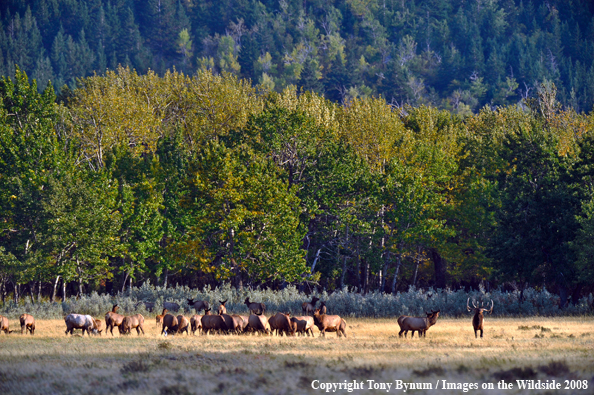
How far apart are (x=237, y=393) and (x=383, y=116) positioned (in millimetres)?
56296

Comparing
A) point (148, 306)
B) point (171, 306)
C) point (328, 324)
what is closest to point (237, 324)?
point (328, 324)

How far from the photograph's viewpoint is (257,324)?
32000mm

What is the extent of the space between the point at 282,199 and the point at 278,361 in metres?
35.1

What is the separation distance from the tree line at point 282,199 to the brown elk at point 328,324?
782 inches

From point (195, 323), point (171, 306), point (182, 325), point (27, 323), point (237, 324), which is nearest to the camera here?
point (27, 323)

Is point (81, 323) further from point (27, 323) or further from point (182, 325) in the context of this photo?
point (182, 325)

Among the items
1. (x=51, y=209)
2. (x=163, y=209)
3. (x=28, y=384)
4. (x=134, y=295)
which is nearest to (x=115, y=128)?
(x=163, y=209)

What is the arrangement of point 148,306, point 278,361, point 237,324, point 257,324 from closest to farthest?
point 278,361 → point 257,324 → point 237,324 → point 148,306

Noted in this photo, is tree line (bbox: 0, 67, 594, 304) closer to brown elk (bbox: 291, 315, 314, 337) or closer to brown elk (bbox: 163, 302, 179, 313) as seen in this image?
brown elk (bbox: 163, 302, 179, 313)

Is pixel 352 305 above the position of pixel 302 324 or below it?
above

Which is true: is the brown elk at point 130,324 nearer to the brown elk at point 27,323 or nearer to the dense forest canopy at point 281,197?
the brown elk at point 27,323

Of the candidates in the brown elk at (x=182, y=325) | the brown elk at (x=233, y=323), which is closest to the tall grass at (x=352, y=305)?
the brown elk at (x=182, y=325)

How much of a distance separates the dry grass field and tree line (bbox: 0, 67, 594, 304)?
20.3 m

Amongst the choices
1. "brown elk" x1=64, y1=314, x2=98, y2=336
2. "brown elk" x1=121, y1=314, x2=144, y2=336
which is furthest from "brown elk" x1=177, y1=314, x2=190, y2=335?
"brown elk" x1=64, y1=314, x2=98, y2=336
